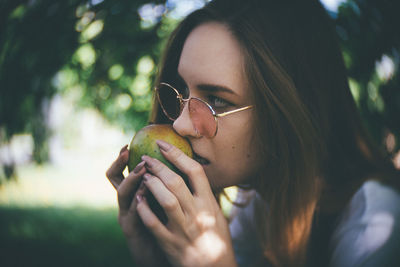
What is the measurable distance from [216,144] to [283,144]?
0.39 m

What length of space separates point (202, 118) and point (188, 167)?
0.29 metres

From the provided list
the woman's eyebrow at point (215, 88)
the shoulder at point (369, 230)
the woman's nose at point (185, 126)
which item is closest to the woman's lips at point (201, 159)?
the woman's nose at point (185, 126)

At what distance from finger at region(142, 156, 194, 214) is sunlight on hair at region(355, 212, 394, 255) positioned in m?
0.90

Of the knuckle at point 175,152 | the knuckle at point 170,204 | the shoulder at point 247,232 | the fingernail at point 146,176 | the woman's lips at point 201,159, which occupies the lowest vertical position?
the shoulder at point 247,232

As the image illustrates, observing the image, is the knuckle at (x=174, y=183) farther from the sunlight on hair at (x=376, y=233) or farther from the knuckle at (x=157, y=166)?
the sunlight on hair at (x=376, y=233)

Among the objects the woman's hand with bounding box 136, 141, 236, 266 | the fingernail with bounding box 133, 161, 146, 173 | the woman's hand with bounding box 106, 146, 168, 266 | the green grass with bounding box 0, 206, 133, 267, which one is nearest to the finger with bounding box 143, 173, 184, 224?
the woman's hand with bounding box 136, 141, 236, 266

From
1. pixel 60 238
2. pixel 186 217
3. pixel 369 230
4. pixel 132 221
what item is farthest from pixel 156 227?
pixel 60 238

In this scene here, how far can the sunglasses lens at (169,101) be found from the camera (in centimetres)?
163

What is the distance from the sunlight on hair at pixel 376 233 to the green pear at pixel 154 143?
3.26 feet

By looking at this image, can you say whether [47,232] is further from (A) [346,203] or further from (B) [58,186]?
(A) [346,203]

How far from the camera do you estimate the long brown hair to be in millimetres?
1406

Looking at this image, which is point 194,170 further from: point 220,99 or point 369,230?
point 369,230

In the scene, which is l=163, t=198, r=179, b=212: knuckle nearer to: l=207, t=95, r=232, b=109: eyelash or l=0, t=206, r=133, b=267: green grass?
l=207, t=95, r=232, b=109: eyelash

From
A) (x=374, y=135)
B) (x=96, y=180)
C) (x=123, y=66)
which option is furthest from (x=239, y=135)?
(x=96, y=180)
